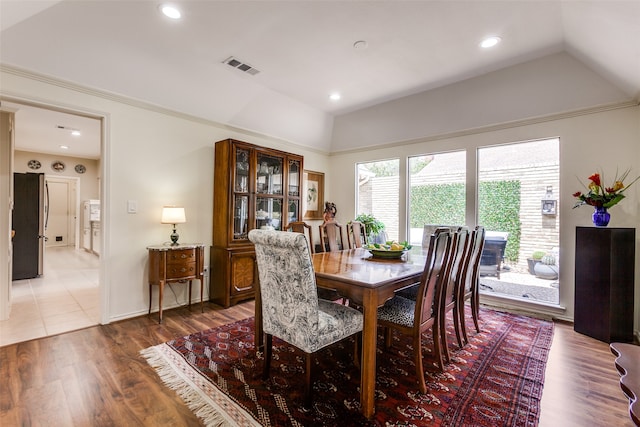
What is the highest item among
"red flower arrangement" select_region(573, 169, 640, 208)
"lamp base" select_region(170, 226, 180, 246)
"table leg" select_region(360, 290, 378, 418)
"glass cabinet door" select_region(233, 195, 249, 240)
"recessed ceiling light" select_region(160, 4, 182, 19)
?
"recessed ceiling light" select_region(160, 4, 182, 19)

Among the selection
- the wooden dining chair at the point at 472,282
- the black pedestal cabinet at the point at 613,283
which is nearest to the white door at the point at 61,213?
the wooden dining chair at the point at 472,282

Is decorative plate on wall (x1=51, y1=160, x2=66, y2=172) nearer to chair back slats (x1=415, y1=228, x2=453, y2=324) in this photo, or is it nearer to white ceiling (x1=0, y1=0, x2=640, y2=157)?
white ceiling (x1=0, y1=0, x2=640, y2=157)

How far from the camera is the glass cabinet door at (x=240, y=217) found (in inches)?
143

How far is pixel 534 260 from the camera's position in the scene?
3449 mm

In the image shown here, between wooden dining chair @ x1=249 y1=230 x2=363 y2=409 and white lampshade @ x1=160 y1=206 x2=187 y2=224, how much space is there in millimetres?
1756

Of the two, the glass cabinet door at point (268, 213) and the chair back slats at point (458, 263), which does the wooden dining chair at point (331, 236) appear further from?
Answer: the chair back slats at point (458, 263)

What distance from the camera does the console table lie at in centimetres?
305

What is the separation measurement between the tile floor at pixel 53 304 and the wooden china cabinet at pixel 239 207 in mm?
1354

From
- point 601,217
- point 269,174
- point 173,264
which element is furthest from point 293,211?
point 601,217

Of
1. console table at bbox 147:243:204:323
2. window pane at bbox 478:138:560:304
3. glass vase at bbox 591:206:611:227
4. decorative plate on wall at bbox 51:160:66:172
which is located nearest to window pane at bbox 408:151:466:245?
window pane at bbox 478:138:560:304

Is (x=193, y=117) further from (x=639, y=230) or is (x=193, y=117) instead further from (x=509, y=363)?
(x=639, y=230)

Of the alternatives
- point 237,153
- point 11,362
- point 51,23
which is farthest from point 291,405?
point 51,23

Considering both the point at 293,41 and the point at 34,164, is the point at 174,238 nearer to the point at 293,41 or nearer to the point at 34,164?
the point at 293,41

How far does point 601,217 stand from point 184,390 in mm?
3825
